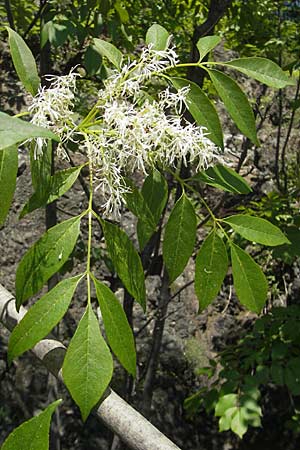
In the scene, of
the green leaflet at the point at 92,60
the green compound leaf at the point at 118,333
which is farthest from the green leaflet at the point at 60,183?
the green leaflet at the point at 92,60

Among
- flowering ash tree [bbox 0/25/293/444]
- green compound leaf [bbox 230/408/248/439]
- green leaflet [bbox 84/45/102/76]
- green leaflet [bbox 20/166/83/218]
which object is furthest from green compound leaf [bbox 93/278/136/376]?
green compound leaf [bbox 230/408/248/439]

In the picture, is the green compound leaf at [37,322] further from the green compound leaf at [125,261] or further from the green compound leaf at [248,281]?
the green compound leaf at [248,281]

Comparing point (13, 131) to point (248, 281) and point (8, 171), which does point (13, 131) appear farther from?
point (248, 281)

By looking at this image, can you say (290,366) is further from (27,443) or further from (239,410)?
(27,443)

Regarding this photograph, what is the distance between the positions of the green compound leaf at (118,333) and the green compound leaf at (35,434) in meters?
0.22

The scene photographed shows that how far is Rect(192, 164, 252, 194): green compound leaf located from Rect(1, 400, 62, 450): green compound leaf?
358 mm

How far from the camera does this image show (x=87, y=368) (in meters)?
0.45

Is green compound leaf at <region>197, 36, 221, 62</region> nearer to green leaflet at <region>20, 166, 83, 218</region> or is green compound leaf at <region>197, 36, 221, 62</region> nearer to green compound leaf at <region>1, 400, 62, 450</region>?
green leaflet at <region>20, 166, 83, 218</region>

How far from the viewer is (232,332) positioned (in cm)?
241

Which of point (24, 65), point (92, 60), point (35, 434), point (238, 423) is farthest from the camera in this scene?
point (238, 423)

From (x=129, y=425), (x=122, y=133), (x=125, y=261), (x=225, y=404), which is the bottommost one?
(x=225, y=404)

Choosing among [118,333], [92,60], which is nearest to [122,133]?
[118,333]

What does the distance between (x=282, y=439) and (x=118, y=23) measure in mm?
1682

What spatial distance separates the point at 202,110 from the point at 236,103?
4cm
